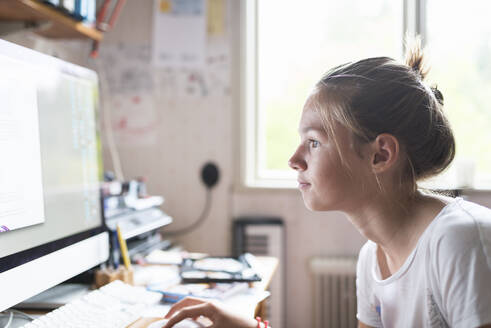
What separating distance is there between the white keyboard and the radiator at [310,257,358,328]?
94cm

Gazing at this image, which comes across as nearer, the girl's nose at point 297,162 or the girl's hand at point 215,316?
the girl's hand at point 215,316

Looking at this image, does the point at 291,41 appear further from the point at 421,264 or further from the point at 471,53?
the point at 421,264

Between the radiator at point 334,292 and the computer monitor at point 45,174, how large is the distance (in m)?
1.01

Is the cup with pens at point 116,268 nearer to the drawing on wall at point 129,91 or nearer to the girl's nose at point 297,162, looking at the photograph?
the girl's nose at point 297,162

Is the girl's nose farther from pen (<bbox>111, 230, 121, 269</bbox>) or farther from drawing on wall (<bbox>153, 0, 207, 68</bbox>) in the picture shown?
drawing on wall (<bbox>153, 0, 207, 68</bbox>)

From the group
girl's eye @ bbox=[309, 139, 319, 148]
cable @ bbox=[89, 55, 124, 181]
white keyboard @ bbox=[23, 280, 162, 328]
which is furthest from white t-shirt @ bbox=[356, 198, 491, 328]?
cable @ bbox=[89, 55, 124, 181]

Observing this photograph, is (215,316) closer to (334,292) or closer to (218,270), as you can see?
(218,270)

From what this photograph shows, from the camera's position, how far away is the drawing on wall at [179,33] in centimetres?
174

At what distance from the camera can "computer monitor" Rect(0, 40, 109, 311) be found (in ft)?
2.06

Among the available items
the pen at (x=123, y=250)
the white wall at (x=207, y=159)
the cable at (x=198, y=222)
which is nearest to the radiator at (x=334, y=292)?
the white wall at (x=207, y=159)

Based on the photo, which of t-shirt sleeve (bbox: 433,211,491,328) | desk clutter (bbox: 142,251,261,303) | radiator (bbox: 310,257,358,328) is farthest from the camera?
radiator (bbox: 310,257,358,328)

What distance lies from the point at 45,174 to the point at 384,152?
2.05 ft

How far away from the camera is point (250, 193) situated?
1.75m

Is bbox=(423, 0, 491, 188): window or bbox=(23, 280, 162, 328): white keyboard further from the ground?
bbox=(423, 0, 491, 188): window
